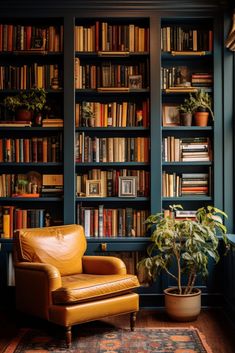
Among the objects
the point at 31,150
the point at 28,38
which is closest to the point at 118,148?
the point at 31,150

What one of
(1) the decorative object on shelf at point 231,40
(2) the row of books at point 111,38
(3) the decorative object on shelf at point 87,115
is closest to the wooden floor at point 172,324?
(3) the decorative object on shelf at point 87,115

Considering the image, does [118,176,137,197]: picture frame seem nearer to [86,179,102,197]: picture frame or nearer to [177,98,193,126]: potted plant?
[86,179,102,197]: picture frame

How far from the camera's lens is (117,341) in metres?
4.41

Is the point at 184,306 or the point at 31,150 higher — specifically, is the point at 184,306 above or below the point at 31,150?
below

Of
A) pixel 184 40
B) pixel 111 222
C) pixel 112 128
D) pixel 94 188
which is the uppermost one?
pixel 184 40

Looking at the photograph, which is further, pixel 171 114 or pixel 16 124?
pixel 171 114

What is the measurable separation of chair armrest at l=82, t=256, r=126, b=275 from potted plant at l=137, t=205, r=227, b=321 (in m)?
0.28

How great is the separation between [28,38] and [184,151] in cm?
190

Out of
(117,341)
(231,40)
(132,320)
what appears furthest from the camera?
(231,40)

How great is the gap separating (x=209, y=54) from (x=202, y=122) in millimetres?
667

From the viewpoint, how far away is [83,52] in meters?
5.62

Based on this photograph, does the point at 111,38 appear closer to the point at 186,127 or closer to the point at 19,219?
the point at 186,127

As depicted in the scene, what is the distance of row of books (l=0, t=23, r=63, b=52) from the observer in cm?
564

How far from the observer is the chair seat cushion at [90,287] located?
4.34m
